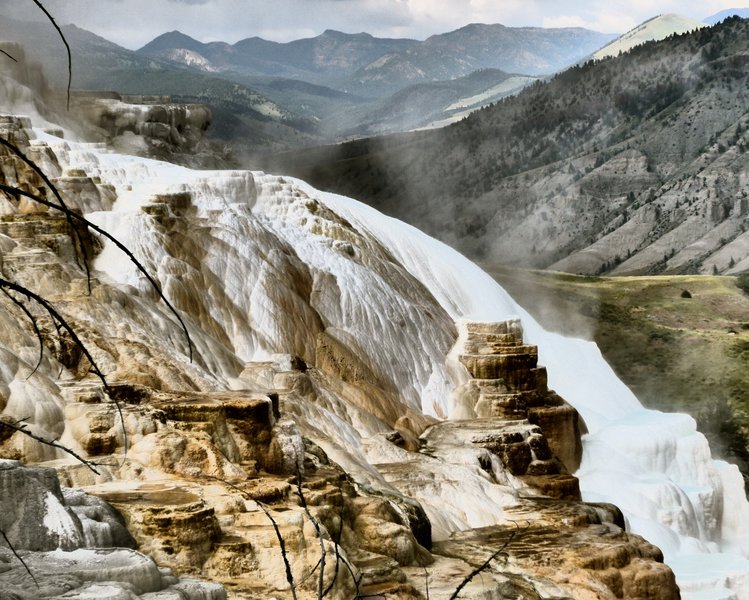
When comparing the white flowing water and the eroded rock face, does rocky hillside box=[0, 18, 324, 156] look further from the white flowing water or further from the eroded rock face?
the eroded rock face

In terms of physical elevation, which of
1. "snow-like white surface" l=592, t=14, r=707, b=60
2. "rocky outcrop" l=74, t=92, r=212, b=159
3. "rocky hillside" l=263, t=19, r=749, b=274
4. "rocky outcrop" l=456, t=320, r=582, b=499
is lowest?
"rocky outcrop" l=456, t=320, r=582, b=499

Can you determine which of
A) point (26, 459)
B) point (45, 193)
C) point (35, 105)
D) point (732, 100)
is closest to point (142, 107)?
point (35, 105)

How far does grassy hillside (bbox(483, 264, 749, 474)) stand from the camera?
183 ft

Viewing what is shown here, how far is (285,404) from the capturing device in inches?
728

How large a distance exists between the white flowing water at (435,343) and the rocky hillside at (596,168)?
6348 centimetres

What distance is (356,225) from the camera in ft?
96.3

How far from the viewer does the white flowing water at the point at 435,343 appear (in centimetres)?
2292

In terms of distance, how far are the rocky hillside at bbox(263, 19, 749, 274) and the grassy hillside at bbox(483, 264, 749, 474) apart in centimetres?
2036

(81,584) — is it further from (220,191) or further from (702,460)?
(702,460)

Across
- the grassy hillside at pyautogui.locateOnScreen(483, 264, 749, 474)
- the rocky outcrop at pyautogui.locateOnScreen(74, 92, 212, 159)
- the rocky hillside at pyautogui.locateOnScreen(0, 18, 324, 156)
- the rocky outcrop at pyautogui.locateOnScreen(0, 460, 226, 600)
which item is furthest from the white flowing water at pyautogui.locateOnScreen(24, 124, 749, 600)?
the rocky hillside at pyautogui.locateOnScreen(0, 18, 324, 156)

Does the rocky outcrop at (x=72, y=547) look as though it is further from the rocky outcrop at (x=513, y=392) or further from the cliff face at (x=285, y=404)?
the rocky outcrop at (x=513, y=392)

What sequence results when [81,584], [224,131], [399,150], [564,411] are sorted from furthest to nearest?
[224,131]
[399,150]
[564,411]
[81,584]

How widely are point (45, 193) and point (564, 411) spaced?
35.2 feet

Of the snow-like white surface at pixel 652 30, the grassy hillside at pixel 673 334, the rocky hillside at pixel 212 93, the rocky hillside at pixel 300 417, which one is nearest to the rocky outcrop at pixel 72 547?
the rocky hillside at pixel 300 417
